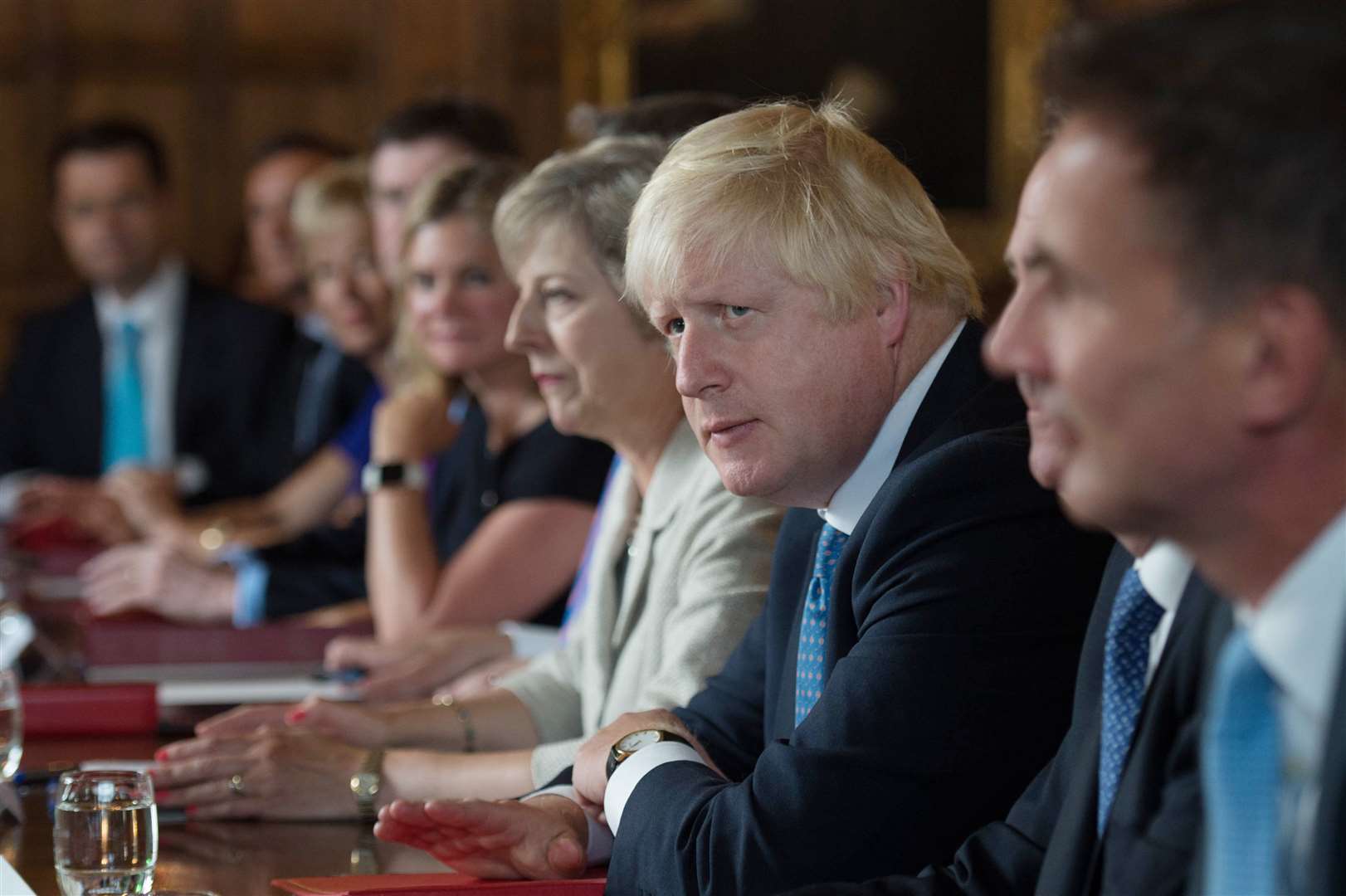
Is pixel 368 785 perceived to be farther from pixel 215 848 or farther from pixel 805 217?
pixel 805 217

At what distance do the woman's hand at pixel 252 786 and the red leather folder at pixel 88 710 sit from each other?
0.42 meters

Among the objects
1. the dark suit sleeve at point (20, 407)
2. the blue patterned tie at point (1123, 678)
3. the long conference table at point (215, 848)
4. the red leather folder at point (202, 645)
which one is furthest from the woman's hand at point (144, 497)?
the blue patterned tie at point (1123, 678)

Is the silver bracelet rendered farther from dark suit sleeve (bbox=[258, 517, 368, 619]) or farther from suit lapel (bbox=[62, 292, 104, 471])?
suit lapel (bbox=[62, 292, 104, 471])

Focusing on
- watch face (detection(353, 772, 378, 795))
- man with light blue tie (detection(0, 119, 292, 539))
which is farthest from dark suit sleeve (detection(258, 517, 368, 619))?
watch face (detection(353, 772, 378, 795))

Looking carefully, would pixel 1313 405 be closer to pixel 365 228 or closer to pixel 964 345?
pixel 964 345

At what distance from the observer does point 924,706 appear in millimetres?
1698

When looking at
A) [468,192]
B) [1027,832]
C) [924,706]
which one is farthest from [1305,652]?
[468,192]

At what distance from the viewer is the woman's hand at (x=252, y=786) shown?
2.27 meters

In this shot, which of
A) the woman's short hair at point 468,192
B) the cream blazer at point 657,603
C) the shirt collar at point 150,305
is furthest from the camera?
the shirt collar at point 150,305

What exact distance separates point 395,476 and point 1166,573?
9.15 ft

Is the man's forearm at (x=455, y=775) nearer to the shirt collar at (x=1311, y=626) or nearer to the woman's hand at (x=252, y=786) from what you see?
the woman's hand at (x=252, y=786)

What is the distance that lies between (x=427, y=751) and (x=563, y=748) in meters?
0.19

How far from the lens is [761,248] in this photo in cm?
187

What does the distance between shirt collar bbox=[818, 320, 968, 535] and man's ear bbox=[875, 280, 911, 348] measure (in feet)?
0.19
